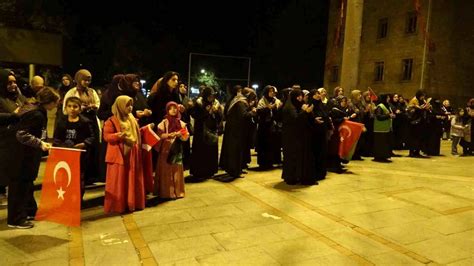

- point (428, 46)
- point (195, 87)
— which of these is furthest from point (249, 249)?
point (195, 87)

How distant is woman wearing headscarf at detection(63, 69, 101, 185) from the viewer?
6.95 m

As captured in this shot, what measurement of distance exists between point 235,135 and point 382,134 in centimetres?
469

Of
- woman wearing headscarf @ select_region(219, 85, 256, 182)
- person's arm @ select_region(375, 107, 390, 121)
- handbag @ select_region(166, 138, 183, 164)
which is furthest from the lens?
person's arm @ select_region(375, 107, 390, 121)

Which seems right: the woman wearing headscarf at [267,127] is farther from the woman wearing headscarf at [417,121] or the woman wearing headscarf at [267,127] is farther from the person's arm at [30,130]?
the person's arm at [30,130]

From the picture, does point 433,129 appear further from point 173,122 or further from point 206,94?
point 173,122

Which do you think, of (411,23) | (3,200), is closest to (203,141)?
(3,200)

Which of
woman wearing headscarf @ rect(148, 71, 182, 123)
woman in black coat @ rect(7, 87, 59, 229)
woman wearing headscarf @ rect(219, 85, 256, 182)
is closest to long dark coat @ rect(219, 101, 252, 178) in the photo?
woman wearing headscarf @ rect(219, 85, 256, 182)

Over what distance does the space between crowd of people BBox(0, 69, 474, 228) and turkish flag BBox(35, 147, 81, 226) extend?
27 cm

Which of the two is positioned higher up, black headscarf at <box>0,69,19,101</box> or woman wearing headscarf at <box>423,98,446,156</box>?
black headscarf at <box>0,69,19,101</box>

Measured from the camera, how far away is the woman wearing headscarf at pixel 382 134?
Answer: 36.5ft

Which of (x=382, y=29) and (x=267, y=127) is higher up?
(x=382, y=29)

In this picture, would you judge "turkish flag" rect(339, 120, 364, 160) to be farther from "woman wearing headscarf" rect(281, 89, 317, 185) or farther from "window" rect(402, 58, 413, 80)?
"window" rect(402, 58, 413, 80)

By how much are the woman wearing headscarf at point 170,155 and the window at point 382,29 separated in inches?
1143

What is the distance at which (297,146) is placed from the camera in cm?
795
